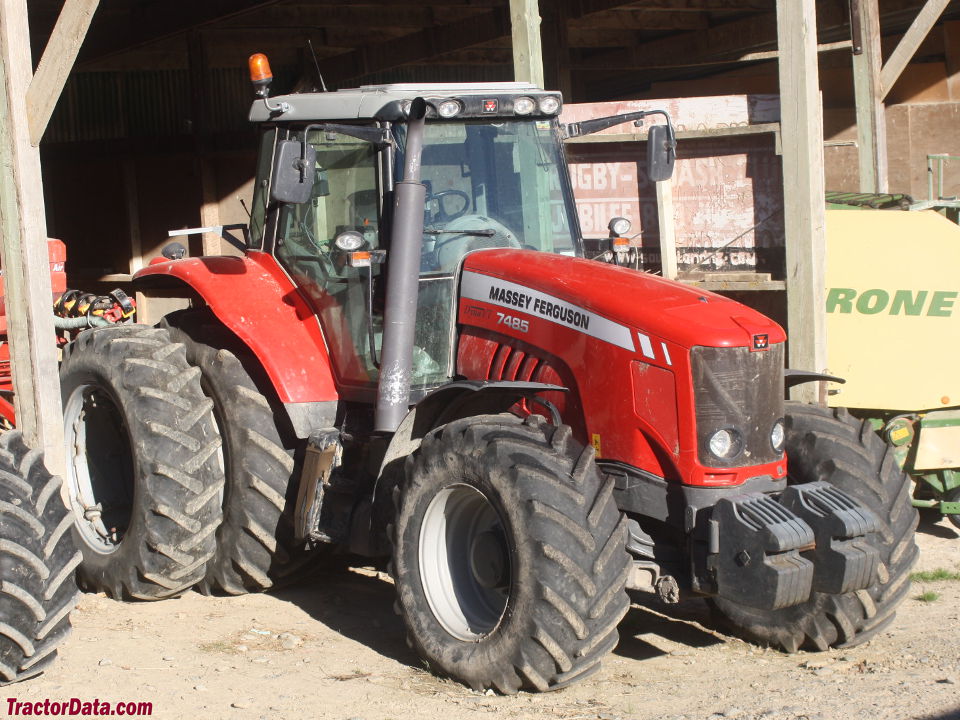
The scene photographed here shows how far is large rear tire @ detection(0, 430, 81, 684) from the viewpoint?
4387 mm

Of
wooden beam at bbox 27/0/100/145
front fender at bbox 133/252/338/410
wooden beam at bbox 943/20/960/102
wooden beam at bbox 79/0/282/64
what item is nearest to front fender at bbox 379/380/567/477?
front fender at bbox 133/252/338/410

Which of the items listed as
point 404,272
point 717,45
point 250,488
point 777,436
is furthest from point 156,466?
point 717,45

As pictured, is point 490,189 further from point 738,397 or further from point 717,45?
point 717,45

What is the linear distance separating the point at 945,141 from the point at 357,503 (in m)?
9.78

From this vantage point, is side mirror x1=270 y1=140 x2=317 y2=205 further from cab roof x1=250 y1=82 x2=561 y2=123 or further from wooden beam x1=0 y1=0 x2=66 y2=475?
wooden beam x1=0 y1=0 x2=66 y2=475

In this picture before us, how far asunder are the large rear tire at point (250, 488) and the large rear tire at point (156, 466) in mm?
81

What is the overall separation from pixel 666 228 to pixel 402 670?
3257 millimetres

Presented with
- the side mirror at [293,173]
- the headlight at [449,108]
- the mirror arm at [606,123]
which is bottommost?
the side mirror at [293,173]

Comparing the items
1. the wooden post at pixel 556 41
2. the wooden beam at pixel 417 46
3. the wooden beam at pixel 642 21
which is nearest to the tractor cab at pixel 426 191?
the wooden post at pixel 556 41

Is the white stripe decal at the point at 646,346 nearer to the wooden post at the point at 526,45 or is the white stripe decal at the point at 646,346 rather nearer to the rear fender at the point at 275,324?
the rear fender at the point at 275,324

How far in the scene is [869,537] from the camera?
4.51m

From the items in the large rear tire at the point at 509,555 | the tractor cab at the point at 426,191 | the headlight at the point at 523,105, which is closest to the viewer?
the large rear tire at the point at 509,555

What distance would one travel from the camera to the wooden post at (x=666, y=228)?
7.03 m

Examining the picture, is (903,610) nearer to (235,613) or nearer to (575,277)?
(575,277)
